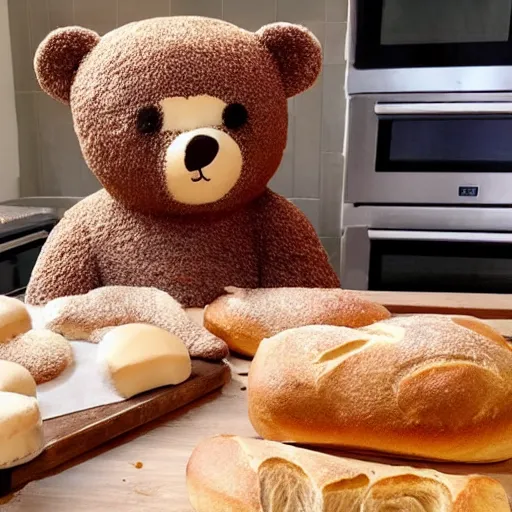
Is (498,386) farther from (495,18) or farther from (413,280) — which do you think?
(495,18)

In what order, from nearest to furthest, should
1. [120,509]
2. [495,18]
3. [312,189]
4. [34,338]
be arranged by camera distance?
1. [120,509]
2. [34,338]
3. [495,18]
4. [312,189]

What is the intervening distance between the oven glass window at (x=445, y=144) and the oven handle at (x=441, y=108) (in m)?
0.02

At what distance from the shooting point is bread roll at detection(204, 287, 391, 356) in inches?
22.7

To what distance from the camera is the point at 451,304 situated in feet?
2.61

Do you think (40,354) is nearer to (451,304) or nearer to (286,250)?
(286,250)

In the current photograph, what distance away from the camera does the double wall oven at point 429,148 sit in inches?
48.3

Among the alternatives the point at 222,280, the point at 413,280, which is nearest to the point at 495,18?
the point at 413,280

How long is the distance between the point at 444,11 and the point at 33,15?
3.89 feet

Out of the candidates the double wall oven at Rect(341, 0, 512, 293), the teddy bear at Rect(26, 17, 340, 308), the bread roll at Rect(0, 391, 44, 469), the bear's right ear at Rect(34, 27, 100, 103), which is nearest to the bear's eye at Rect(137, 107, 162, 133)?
the teddy bear at Rect(26, 17, 340, 308)

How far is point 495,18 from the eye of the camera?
121 cm

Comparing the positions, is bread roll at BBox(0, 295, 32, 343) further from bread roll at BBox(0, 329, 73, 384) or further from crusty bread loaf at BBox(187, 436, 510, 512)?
crusty bread loaf at BBox(187, 436, 510, 512)

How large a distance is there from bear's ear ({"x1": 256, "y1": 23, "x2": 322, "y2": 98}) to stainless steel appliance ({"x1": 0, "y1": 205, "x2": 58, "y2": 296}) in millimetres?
690

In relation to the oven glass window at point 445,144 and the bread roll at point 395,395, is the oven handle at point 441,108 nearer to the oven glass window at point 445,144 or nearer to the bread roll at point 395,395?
the oven glass window at point 445,144

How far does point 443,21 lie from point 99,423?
115cm
